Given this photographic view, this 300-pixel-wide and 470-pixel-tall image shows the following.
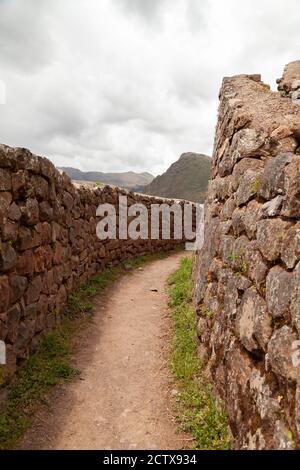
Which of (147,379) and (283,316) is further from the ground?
(283,316)

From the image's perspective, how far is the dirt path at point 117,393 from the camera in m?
4.76

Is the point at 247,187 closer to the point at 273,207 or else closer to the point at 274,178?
the point at 274,178

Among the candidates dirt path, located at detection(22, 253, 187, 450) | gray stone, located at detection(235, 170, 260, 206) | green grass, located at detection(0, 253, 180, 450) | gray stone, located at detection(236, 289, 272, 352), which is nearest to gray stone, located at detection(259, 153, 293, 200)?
gray stone, located at detection(235, 170, 260, 206)

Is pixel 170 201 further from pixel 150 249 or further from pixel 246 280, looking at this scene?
pixel 246 280

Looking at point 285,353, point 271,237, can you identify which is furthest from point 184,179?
point 285,353

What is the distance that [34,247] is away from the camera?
6695 millimetres

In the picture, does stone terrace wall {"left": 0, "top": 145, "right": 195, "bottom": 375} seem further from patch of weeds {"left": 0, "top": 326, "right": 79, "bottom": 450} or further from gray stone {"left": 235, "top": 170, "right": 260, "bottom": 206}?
gray stone {"left": 235, "top": 170, "right": 260, "bottom": 206}

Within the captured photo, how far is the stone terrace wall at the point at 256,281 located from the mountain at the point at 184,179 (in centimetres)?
7447

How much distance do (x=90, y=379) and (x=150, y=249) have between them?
11.4 meters

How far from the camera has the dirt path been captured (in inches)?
187

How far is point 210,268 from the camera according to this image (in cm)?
707

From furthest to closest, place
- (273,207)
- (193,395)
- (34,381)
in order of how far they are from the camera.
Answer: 1. (34,381)
2. (193,395)
3. (273,207)

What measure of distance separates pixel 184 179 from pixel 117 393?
3550 inches
